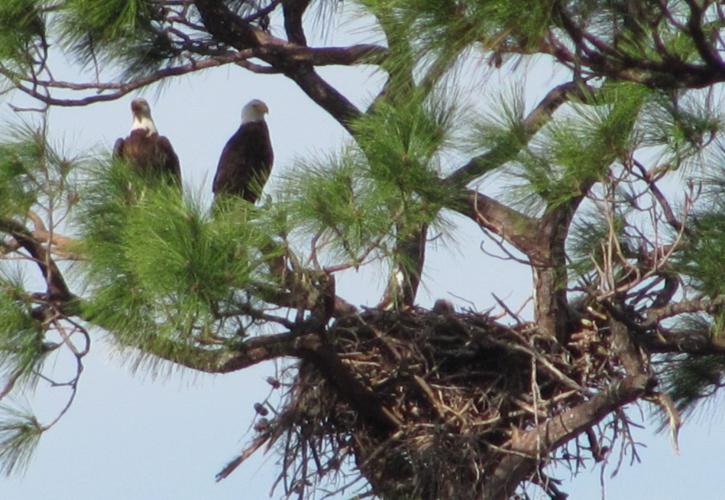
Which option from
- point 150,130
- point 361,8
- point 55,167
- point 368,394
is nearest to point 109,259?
point 55,167

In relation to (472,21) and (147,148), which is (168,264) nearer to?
(472,21)

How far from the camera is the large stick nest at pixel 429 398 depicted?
397cm

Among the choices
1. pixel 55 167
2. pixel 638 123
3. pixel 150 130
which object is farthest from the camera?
pixel 150 130

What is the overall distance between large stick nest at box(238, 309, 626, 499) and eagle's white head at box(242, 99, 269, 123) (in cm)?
139

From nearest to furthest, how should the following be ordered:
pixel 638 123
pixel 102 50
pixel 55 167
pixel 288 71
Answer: pixel 638 123
pixel 55 167
pixel 102 50
pixel 288 71

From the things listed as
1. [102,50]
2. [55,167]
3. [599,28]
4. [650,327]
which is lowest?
[650,327]

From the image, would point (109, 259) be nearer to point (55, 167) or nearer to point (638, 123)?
point (55, 167)

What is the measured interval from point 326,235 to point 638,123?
60 cm

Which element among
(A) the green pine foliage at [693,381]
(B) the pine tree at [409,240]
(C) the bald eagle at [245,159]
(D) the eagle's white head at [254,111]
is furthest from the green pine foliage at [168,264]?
(D) the eagle's white head at [254,111]

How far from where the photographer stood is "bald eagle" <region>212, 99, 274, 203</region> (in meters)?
4.93

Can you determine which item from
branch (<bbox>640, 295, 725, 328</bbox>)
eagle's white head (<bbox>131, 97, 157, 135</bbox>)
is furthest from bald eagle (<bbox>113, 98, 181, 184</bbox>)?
branch (<bbox>640, 295, 725, 328</bbox>)

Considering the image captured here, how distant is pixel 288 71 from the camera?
4145 mm

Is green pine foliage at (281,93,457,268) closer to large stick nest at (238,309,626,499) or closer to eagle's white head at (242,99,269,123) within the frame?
large stick nest at (238,309,626,499)

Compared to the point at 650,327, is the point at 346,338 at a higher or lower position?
higher
